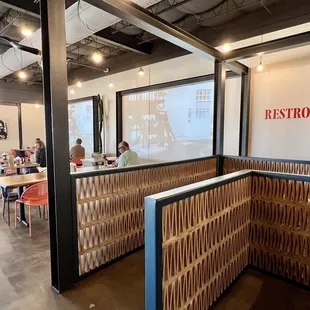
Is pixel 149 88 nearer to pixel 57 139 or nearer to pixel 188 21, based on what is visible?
pixel 188 21

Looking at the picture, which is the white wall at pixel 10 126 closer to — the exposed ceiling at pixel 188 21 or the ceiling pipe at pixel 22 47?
the exposed ceiling at pixel 188 21

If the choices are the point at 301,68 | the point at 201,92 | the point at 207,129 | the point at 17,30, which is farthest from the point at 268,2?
the point at 17,30

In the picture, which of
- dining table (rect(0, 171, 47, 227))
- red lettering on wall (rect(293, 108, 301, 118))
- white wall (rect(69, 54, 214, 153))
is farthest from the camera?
white wall (rect(69, 54, 214, 153))

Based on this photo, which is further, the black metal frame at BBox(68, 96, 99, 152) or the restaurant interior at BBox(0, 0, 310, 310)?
the black metal frame at BBox(68, 96, 99, 152)

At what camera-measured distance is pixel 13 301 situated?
2129 millimetres

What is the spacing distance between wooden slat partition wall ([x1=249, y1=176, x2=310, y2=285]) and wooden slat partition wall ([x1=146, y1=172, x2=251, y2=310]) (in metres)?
0.12

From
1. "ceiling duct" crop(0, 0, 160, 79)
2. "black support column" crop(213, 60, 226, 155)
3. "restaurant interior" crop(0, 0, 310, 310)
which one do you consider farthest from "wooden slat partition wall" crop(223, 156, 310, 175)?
"ceiling duct" crop(0, 0, 160, 79)

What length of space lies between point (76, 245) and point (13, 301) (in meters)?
0.67

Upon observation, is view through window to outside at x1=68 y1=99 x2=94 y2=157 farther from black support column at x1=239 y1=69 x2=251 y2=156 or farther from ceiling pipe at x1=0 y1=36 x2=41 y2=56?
black support column at x1=239 y1=69 x2=251 y2=156

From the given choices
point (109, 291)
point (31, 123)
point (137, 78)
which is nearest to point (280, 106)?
point (137, 78)

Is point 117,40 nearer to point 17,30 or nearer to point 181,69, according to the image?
point 181,69

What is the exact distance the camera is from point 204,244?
74.0 inches

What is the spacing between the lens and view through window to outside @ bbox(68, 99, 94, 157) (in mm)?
8656

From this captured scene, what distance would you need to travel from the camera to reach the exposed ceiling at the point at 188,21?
4.04m
